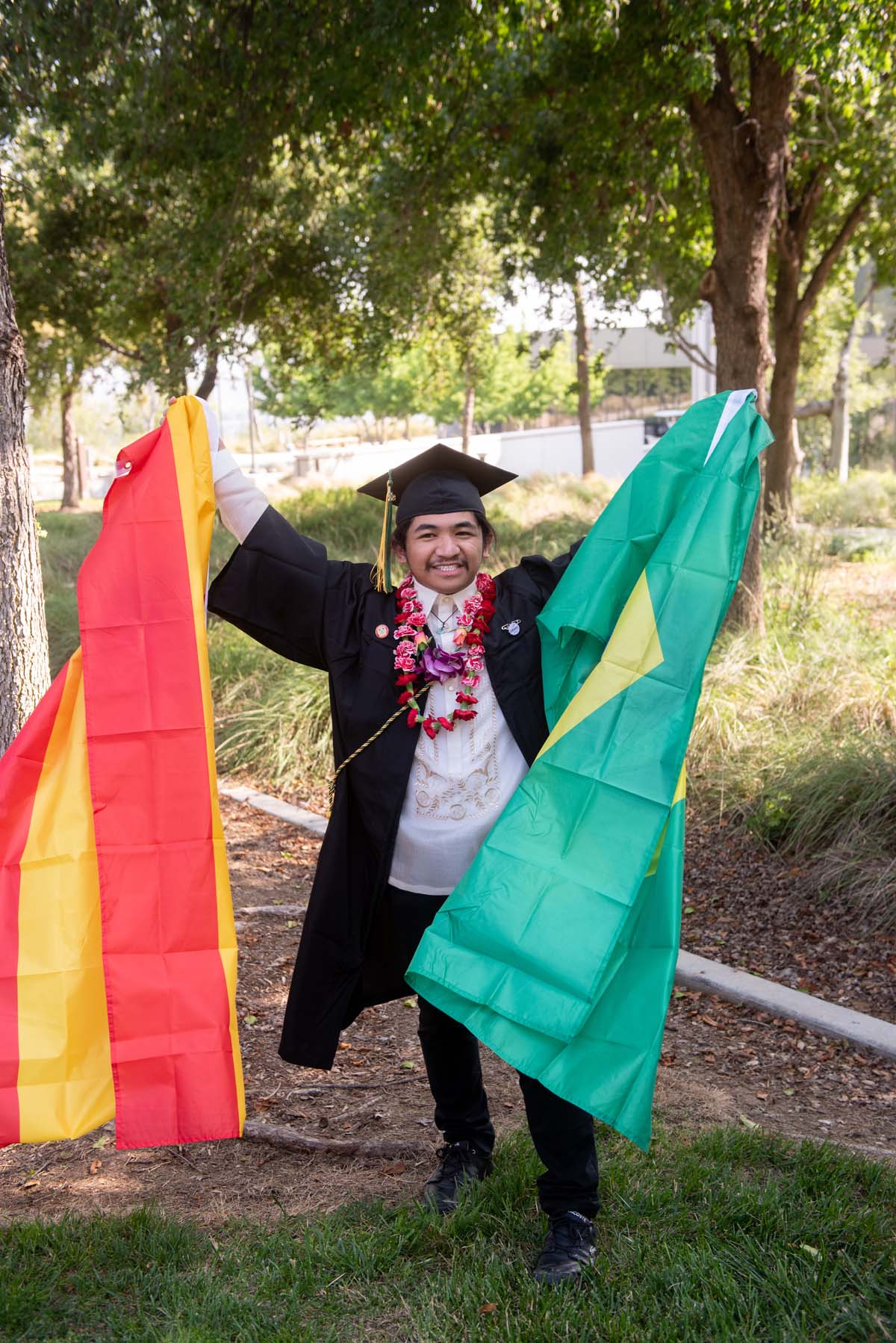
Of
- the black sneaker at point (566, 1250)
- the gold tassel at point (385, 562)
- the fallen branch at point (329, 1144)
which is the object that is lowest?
the fallen branch at point (329, 1144)

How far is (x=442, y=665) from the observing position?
2895mm

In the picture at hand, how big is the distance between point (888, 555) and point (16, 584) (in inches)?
447

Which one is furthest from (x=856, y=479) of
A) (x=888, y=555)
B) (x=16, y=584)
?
(x=16, y=584)

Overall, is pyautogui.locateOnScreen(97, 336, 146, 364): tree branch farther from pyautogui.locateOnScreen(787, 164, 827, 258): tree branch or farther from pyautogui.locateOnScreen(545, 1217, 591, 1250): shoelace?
pyautogui.locateOnScreen(545, 1217, 591, 1250): shoelace

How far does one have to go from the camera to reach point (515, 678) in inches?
117

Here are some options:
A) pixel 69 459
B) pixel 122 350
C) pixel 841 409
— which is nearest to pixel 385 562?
pixel 122 350

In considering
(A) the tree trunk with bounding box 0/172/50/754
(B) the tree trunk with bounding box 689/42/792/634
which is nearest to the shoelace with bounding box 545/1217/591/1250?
(A) the tree trunk with bounding box 0/172/50/754

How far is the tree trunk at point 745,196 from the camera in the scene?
339 inches

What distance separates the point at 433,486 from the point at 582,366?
60.6 ft

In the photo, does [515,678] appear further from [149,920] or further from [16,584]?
[16,584]

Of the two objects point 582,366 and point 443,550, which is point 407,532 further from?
point 582,366

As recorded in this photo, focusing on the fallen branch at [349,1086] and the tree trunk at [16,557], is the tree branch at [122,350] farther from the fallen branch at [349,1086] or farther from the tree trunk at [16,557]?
the fallen branch at [349,1086]

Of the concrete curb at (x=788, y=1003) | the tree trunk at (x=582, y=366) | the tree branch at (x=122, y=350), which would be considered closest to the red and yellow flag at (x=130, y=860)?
the concrete curb at (x=788, y=1003)

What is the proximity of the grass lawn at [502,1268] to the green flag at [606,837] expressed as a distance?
1.39ft
